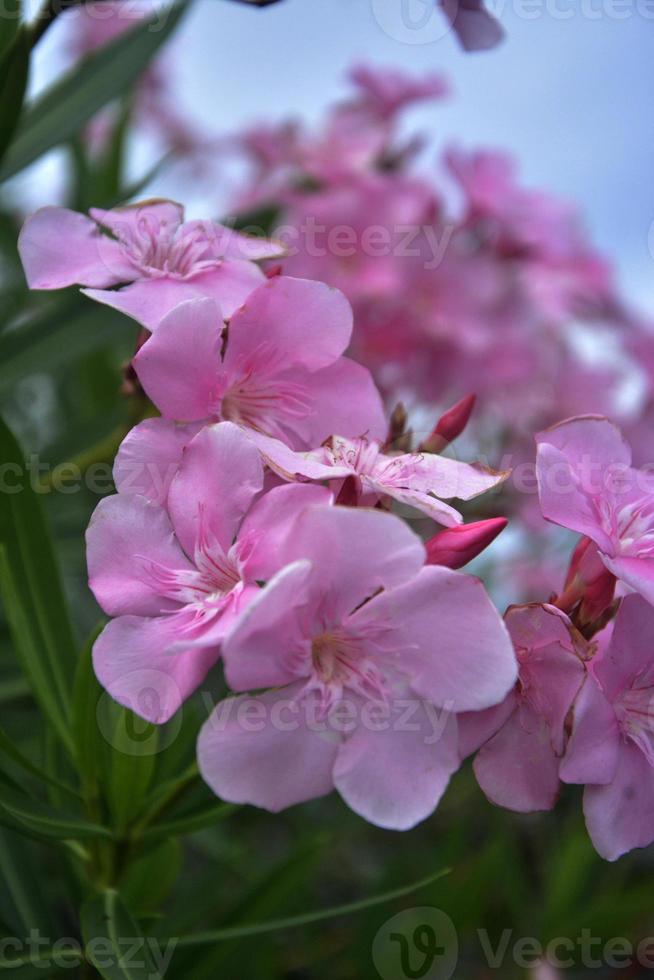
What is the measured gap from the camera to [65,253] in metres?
0.83

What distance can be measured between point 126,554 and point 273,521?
0.11m

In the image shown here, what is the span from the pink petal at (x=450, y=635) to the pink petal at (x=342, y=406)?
0.66 ft

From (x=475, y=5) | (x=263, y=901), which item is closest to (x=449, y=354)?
(x=475, y=5)

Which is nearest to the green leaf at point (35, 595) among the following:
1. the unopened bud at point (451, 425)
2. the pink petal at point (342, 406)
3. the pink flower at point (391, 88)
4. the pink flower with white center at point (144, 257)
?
the pink flower with white center at point (144, 257)

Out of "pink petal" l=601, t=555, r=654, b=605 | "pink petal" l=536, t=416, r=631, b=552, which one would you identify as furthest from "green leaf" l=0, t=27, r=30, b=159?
"pink petal" l=601, t=555, r=654, b=605

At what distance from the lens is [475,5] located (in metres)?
0.99

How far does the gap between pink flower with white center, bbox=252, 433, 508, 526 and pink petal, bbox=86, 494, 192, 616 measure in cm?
10

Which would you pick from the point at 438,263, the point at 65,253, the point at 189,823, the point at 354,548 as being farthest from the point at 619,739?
the point at 438,263

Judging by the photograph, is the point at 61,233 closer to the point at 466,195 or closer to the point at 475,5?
the point at 475,5

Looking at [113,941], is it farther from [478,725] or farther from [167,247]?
[167,247]

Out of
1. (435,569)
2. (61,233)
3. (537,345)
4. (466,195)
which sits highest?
(61,233)

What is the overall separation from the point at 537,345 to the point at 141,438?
4.70 ft

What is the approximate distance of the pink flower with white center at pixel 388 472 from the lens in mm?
663

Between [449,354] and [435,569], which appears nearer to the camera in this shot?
[435,569]
